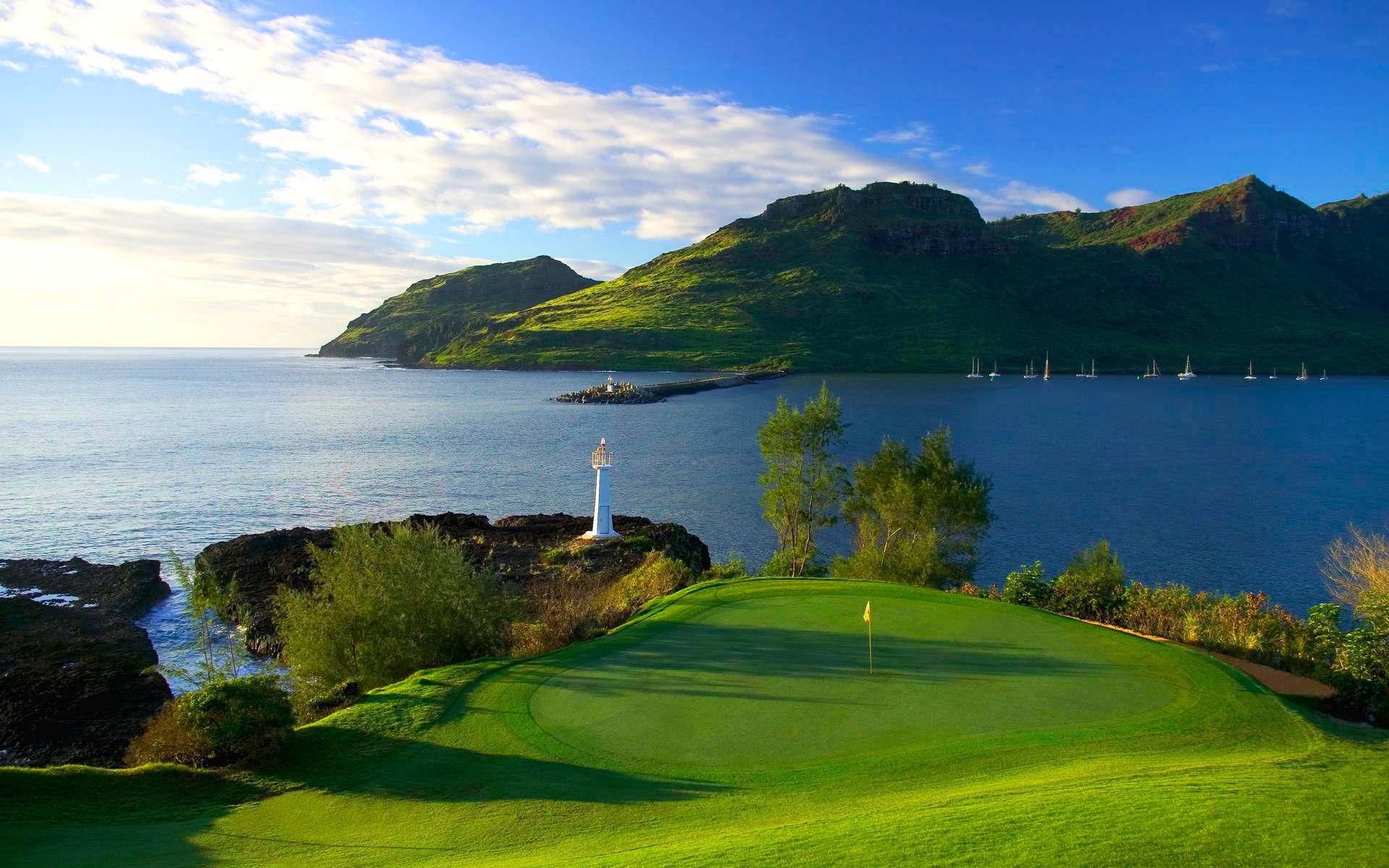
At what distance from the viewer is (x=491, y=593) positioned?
845 inches

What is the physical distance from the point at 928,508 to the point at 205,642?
95.5 feet

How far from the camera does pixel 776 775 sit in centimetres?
1177

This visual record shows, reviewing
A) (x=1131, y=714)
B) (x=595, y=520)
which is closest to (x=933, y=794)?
(x=1131, y=714)

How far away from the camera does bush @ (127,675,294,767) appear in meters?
12.6

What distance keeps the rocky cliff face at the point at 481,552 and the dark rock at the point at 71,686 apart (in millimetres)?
4305

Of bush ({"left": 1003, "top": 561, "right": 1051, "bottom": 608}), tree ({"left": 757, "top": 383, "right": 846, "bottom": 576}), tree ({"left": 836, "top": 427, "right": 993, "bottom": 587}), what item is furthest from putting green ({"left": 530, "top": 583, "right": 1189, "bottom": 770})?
tree ({"left": 757, "top": 383, "right": 846, "bottom": 576})

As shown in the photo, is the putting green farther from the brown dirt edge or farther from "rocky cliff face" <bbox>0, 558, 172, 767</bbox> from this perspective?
"rocky cliff face" <bbox>0, 558, 172, 767</bbox>

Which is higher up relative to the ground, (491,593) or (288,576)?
(491,593)

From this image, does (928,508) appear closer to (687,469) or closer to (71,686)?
(71,686)

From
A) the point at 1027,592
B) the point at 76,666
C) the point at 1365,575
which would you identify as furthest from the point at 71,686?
the point at 1365,575

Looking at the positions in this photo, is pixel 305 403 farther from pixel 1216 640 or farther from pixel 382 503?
pixel 1216 640

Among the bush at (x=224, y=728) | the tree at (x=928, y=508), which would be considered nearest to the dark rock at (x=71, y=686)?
the bush at (x=224, y=728)

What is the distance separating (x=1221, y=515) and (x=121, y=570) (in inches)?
2655

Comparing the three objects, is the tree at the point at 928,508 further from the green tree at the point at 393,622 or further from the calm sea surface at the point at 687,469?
the green tree at the point at 393,622
